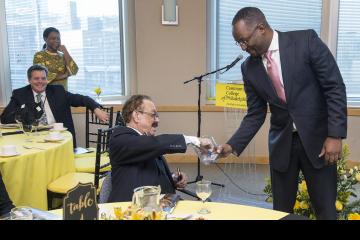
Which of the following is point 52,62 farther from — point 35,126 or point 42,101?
point 35,126

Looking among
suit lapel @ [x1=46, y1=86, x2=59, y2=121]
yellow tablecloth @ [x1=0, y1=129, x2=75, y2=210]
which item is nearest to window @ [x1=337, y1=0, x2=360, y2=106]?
suit lapel @ [x1=46, y1=86, x2=59, y2=121]

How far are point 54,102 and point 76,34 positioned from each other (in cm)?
160

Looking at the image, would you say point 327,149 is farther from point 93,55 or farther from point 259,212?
point 93,55

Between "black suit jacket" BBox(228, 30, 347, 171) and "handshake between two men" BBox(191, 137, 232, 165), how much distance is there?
10.1 inches

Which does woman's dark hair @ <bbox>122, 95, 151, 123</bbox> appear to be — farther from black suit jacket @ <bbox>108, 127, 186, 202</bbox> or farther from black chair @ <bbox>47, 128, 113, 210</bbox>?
black chair @ <bbox>47, 128, 113, 210</bbox>

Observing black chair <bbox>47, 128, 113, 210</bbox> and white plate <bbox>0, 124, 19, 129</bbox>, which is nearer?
black chair <bbox>47, 128, 113, 210</bbox>

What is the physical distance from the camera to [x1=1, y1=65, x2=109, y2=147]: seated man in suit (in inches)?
145

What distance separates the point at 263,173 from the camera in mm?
4742

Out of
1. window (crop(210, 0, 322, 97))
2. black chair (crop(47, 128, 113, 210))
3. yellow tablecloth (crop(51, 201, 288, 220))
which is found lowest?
black chair (crop(47, 128, 113, 210))

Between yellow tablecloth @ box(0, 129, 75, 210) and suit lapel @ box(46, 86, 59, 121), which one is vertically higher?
suit lapel @ box(46, 86, 59, 121)

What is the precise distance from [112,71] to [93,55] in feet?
1.00

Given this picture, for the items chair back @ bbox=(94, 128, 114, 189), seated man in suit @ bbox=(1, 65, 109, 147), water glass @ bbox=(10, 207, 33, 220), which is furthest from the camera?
seated man in suit @ bbox=(1, 65, 109, 147)

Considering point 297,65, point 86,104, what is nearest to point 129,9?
point 86,104

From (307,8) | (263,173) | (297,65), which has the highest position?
(307,8)
